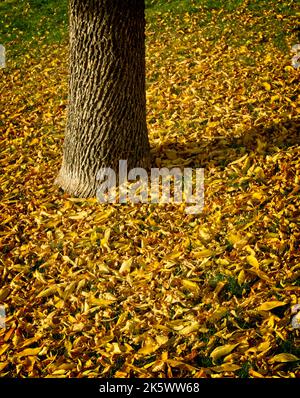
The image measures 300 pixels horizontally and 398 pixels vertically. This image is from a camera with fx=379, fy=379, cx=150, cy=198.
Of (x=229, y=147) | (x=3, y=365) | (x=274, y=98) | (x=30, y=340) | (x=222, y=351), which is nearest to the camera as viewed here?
(x=222, y=351)

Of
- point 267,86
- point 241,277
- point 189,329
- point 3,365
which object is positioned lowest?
point 3,365

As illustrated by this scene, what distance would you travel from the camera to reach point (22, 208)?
150 inches

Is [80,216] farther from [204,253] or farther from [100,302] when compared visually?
[204,253]

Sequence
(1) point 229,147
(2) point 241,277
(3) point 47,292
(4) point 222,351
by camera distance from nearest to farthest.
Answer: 1. (4) point 222,351
2. (2) point 241,277
3. (3) point 47,292
4. (1) point 229,147

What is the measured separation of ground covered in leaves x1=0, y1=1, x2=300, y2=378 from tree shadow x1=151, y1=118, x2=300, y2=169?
0.02 metres

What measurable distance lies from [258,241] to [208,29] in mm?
5382

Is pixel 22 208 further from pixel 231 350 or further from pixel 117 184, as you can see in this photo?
pixel 231 350

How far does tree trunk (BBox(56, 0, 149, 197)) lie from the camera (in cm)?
335

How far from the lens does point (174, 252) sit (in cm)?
308

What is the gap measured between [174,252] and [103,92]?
5.33 ft

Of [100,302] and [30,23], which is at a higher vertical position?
[30,23]

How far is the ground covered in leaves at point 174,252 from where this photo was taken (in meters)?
2.46

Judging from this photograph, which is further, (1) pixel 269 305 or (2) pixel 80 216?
(2) pixel 80 216

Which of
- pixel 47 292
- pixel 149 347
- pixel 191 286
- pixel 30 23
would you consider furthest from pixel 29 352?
pixel 30 23
